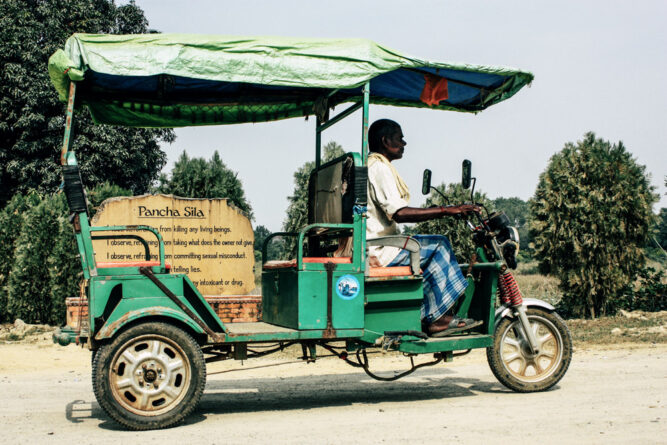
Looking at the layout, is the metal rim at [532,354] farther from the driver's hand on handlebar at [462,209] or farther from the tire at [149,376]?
the tire at [149,376]

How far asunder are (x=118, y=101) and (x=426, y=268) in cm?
323

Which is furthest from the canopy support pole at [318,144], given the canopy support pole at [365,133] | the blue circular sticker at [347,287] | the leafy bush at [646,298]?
the leafy bush at [646,298]

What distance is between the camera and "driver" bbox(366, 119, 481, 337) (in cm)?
565

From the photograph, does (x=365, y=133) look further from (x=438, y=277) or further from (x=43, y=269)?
(x=43, y=269)

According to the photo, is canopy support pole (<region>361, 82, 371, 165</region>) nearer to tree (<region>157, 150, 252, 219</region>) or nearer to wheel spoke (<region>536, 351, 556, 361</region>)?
wheel spoke (<region>536, 351, 556, 361</region>)

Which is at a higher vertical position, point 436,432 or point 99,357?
point 99,357

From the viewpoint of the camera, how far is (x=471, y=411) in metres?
5.24

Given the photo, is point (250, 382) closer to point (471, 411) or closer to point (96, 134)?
point (471, 411)

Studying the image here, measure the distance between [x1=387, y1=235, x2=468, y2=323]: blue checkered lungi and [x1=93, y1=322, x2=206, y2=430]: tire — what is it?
1906 millimetres

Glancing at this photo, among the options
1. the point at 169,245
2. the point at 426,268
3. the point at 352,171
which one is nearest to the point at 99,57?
the point at 352,171

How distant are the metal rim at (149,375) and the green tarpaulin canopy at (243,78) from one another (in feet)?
6.70

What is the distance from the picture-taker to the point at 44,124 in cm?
2459

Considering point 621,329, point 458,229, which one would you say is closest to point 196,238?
point 458,229

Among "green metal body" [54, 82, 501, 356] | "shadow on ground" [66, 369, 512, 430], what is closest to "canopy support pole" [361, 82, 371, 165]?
"green metal body" [54, 82, 501, 356]
